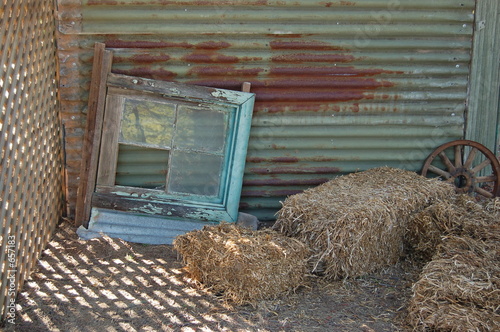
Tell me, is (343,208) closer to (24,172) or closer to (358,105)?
(358,105)

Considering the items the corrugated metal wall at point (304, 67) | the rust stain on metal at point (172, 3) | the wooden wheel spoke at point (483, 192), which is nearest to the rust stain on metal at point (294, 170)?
the corrugated metal wall at point (304, 67)

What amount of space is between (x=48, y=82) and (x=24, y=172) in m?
1.06

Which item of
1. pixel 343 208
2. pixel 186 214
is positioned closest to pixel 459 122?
pixel 343 208

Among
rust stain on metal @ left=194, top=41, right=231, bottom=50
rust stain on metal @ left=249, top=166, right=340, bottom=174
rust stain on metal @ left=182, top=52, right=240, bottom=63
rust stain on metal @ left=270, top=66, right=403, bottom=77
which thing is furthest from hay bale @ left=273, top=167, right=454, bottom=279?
rust stain on metal @ left=194, top=41, right=231, bottom=50

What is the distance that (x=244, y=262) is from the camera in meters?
3.94

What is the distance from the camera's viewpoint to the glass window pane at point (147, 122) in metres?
5.17

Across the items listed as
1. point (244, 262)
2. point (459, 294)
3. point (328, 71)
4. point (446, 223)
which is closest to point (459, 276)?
point (459, 294)

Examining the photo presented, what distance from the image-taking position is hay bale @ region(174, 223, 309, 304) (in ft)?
13.0

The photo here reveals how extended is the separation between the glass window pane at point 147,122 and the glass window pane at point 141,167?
0.12 meters

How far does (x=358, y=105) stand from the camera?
18.0ft

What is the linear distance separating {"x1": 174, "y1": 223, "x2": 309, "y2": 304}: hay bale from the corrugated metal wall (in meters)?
1.40

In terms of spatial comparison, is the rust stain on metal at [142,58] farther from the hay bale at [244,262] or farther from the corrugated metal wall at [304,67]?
the hay bale at [244,262]

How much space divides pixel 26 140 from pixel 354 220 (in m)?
2.66

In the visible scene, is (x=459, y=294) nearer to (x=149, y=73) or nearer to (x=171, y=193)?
(x=171, y=193)
